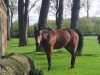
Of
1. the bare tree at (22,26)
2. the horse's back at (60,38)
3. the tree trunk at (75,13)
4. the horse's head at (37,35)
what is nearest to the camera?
the horse's head at (37,35)

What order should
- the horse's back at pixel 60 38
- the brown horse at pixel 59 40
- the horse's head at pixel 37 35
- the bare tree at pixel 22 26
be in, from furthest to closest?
the bare tree at pixel 22 26 → the horse's back at pixel 60 38 → the brown horse at pixel 59 40 → the horse's head at pixel 37 35

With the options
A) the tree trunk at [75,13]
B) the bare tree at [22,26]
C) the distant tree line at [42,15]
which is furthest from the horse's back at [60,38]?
the bare tree at [22,26]

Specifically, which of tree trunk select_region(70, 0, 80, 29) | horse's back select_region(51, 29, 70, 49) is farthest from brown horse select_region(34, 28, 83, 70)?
tree trunk select_region(70, 0, 80, 29)

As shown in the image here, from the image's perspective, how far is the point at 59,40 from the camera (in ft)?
66.4

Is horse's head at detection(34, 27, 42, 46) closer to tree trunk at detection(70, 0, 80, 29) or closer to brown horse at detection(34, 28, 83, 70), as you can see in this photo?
brown horse at detection(34, 28, 83, 70)

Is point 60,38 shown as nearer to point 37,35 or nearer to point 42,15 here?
point 37,35

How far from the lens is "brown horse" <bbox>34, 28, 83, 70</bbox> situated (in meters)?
18.9

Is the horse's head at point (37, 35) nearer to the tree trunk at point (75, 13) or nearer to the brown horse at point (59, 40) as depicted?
the brown horse at point (59, 40)

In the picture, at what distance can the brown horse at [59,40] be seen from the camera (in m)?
18.9

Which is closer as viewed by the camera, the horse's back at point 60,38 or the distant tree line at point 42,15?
the horse's back at point 60,38

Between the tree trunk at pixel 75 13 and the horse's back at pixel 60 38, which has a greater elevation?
the tree trunk at pixel 75 13

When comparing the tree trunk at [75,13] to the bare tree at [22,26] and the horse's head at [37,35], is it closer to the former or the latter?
the horse's head at [37,35]

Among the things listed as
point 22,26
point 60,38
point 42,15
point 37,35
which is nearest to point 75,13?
point 42,15

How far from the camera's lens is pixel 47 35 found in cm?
1894
